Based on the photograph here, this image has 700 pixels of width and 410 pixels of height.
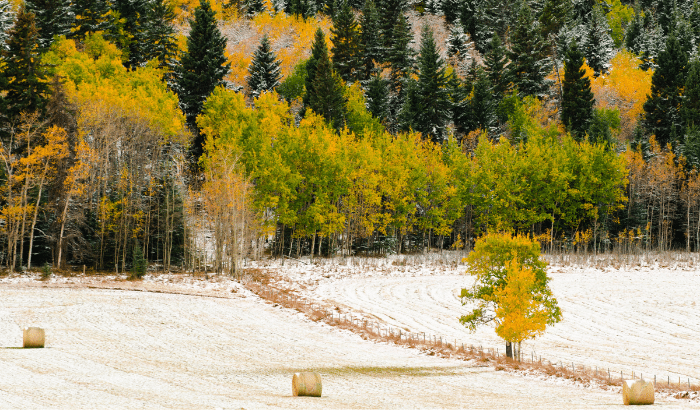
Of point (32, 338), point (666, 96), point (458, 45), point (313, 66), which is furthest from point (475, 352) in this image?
point (458, 45)

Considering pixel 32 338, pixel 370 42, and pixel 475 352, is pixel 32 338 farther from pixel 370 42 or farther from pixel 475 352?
pixel 370 42

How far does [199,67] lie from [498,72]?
145 feet

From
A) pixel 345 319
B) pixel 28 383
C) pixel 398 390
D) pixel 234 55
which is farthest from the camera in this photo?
pixel 234 55

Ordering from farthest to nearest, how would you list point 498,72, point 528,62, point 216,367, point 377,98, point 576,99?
point 528,62
point 498,72
point 377,98
point 576,99
point 216,367

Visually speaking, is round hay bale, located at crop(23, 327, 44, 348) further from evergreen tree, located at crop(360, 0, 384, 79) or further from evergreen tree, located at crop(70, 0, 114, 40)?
evergreen tree, located at crop(360, 0, 384, 79)

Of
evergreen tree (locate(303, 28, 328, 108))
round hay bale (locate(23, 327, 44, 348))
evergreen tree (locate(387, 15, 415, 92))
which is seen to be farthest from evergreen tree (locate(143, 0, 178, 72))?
round hay bale (locate(23, 327, 44, 348))

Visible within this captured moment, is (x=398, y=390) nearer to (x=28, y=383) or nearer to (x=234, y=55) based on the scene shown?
(x=28, y=383)

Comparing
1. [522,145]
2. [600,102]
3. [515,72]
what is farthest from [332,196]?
[600,102]

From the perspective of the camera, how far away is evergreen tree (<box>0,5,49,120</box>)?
5231 cm

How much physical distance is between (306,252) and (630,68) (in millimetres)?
69721

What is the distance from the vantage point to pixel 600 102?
101 metres

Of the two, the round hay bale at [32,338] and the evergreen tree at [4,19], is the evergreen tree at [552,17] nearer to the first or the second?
the evergreen tree at [4,19]

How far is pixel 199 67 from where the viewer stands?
83.1m

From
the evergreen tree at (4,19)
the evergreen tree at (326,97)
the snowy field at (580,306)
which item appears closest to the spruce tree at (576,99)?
the evergreen tree at (326,97)
